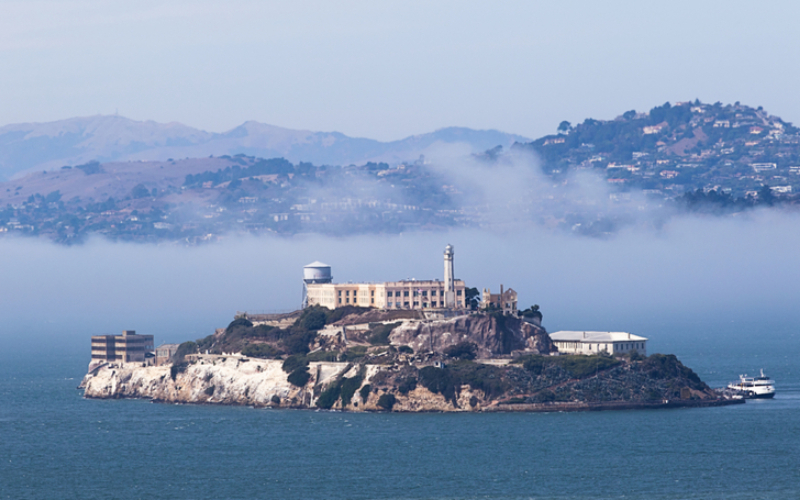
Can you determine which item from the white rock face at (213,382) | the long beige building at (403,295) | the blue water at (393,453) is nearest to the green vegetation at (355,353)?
the white rock face at (213,382)

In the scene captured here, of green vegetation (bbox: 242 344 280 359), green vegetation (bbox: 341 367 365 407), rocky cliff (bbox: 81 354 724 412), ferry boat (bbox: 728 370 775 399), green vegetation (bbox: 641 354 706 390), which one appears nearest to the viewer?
rocky cliff (bbox: 81 354 724 412)

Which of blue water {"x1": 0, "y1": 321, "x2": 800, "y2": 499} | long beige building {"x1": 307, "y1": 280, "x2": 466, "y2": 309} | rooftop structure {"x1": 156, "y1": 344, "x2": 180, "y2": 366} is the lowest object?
blue water {"x1": 0, "y1": 321, "x2": 800, "y2": 499}

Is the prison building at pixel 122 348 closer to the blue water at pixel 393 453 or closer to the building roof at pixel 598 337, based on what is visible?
the blue water at pixel 393 453

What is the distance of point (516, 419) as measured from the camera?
356ft

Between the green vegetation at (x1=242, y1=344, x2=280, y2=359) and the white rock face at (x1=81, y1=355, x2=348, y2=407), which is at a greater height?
the green vegetation at (x1=242, y1=344, x2=280, y2=359)

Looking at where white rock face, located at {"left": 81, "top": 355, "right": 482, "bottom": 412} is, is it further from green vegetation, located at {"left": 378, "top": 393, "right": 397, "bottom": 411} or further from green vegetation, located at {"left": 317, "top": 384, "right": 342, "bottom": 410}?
green vegetation, located at {"left": 317, "top": 384, "right": 342, "bottom": 410}

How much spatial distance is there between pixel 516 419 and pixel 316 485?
27.7m

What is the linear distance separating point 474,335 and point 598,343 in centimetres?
1107

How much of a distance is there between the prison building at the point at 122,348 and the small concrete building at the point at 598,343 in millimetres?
43367

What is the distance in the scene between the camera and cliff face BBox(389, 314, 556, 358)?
12503 cm

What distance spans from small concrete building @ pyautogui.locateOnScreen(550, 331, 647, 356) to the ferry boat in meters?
8.65

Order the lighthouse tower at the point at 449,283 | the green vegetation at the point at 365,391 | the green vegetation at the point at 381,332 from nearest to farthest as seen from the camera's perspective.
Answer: the green vegetation at the point at 365,391, the green vegetation at the point at 381,332, the lighthouse tower at the point at 449,283

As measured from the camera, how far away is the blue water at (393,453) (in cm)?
8331

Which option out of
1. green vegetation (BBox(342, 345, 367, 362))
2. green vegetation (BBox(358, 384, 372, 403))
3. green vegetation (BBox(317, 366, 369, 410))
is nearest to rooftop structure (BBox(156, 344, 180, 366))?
green vegetation (BBox(342, 345, 367, 362))
